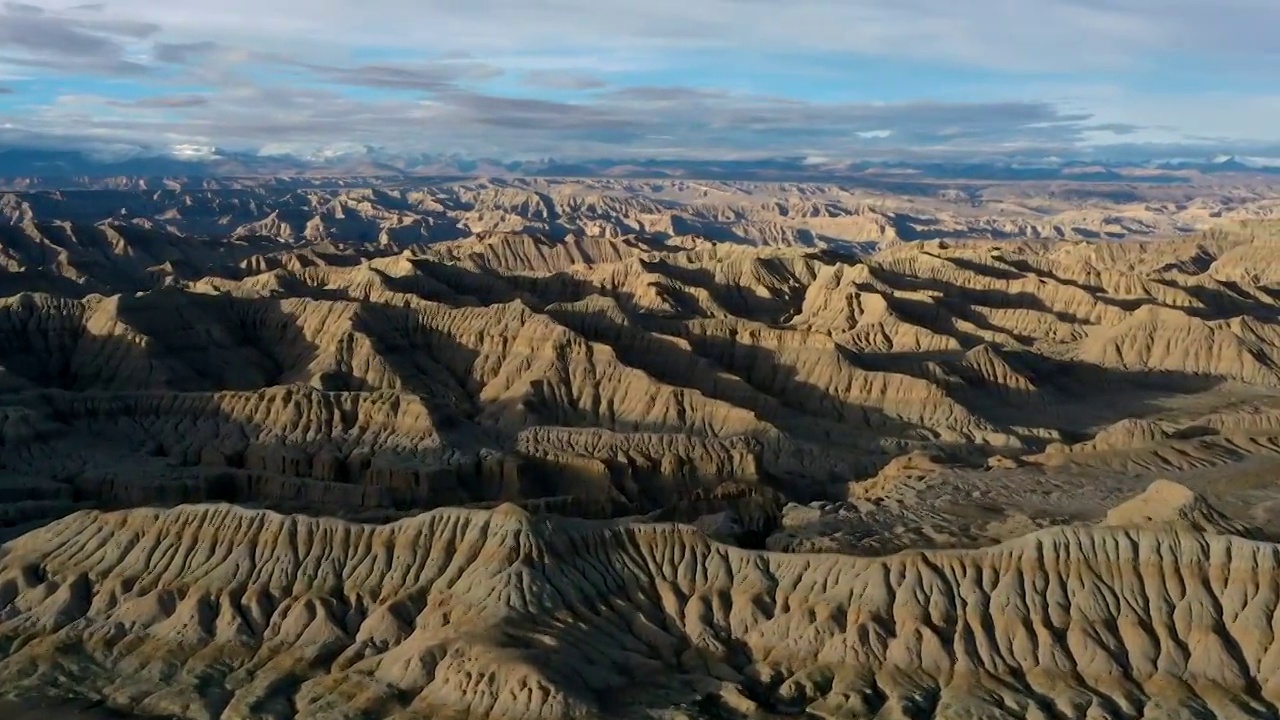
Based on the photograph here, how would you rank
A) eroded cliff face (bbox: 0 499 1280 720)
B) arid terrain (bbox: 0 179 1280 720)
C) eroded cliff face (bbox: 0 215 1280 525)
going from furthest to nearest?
eroded cliff face (bbox: 0 215 1280 525)
arid terrain (bbox: 0 179 1280 720)
eroded cliff face (bbox: 0 499 1280 720)

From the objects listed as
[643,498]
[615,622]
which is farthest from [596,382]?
[615,622]

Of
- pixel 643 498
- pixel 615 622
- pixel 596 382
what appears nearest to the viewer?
pixel 615 622

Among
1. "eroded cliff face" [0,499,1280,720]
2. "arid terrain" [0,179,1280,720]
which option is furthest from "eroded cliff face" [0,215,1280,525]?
"eroded cliff face" [0,499,1280,720]

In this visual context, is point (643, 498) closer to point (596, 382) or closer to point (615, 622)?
point (596, 382)

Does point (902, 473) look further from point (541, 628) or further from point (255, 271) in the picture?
point (255, 271)

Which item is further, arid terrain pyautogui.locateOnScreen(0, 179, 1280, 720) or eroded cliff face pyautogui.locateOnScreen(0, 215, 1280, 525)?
eroded cliff face pyautogui.locateOnScreen(0, 215, 1280, 525)

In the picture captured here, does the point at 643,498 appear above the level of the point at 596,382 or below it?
below

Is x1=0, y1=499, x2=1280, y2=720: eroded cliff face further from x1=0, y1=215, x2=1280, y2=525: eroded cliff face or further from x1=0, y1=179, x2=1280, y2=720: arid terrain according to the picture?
x1=0, y1=215, x2=1280, y2=525: eroded cliff face

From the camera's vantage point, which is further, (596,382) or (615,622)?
(596,382)
